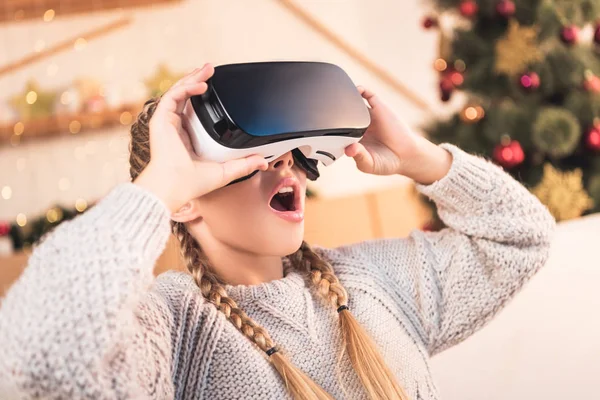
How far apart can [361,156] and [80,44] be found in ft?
7.67

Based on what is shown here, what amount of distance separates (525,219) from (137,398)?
20.0 inches

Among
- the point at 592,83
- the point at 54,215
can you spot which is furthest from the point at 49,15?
the point at 592,83

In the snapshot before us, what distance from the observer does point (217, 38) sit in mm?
2773

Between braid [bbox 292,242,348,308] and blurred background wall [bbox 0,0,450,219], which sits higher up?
braid [bbox 292,242,348,308]

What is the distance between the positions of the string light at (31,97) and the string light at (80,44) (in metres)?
0.27

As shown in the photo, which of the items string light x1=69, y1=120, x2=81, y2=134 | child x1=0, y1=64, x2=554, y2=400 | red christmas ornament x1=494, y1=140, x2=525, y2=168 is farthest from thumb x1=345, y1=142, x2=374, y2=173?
string light x1=69, y1=120, x2=81, y2=134

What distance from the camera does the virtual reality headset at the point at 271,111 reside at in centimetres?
59

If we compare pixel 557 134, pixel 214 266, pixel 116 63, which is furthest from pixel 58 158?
pixel 214 266

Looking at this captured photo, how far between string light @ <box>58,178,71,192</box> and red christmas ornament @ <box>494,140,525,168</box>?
1.90m

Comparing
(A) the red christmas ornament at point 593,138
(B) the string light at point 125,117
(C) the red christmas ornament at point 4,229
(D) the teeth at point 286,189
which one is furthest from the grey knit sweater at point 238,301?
(B) the string light at point 125,117

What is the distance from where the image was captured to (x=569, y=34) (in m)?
1.54

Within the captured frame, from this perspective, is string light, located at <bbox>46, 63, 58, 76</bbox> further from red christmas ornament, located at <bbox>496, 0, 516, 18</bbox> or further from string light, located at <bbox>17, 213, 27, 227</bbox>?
red christmas ornament, located at <bbox>496, 0, 516, 18</bbox>

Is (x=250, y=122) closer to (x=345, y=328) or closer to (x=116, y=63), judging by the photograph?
(x=345, y=328)

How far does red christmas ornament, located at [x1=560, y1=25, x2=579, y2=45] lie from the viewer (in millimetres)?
1536
